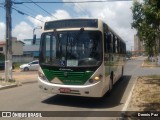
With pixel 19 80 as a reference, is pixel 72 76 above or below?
above

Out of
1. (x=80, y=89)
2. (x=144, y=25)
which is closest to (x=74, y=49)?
(x=80, y=89)

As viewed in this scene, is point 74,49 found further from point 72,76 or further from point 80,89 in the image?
point 80,89

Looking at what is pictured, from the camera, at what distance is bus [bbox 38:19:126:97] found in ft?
35.6

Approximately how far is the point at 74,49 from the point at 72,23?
3.47 feet

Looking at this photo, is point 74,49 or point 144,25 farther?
point 144,25

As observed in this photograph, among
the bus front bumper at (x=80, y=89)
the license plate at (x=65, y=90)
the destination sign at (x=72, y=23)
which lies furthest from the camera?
the destination sign at (x=72, y=23)

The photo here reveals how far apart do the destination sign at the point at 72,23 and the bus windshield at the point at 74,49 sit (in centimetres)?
26

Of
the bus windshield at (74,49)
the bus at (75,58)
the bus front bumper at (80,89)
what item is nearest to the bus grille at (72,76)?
the bus at (75,58)

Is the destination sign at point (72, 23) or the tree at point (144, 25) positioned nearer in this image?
the destination sign at point (72, 23)

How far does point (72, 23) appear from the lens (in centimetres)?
1150

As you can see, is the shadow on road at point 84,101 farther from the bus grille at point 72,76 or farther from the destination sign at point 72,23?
the destination sign at point 72,23

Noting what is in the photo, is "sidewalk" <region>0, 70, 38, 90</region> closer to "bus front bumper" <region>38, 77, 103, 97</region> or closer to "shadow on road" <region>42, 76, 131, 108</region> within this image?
"shadow on road" <region>42, 76, 131, 108</region>

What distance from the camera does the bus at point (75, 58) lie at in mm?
10844

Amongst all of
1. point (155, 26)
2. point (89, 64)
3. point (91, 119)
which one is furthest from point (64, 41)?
point (155, 26)
